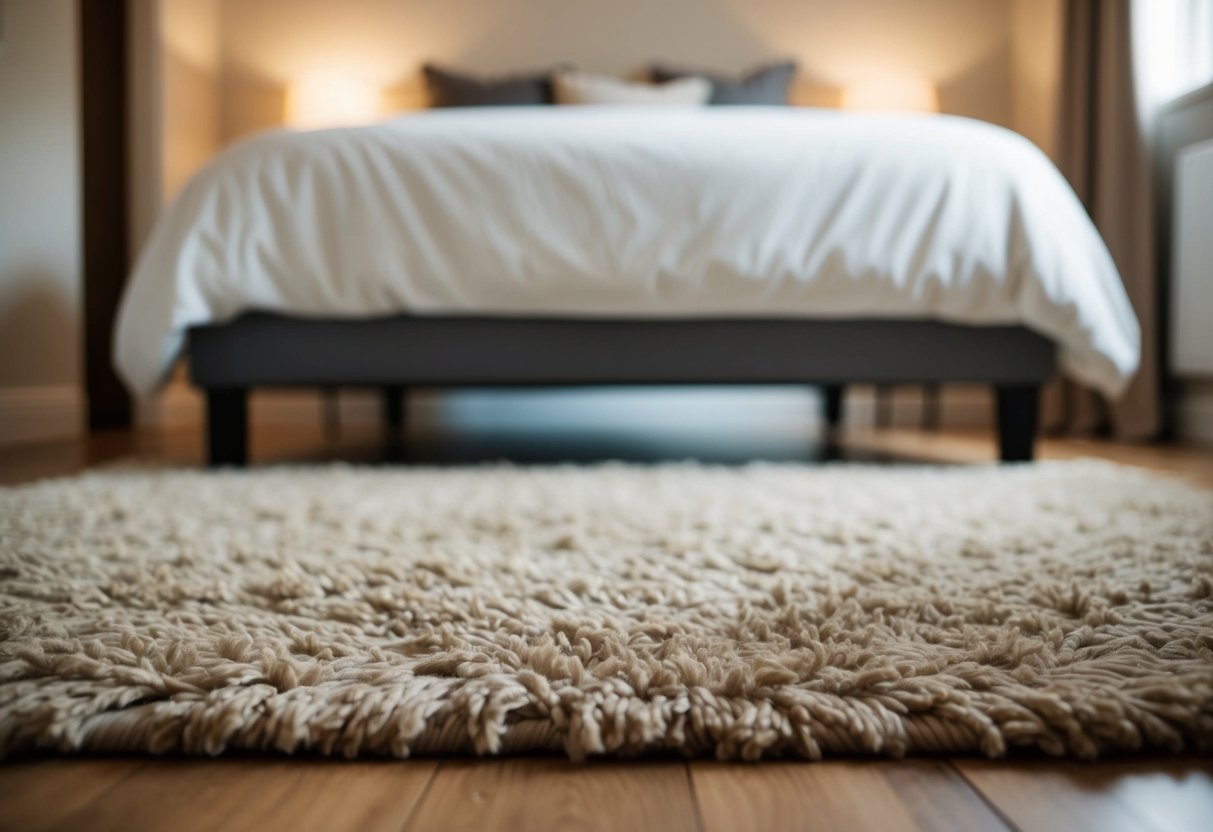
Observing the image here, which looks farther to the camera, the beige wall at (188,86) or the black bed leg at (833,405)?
the beige wall at (188,86)

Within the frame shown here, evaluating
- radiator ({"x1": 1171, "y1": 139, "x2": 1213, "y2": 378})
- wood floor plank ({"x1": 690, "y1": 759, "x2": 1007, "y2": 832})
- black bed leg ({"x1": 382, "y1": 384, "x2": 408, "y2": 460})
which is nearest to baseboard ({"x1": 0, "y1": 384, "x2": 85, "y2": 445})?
black bed leg ({"x1": 382, "y1": 384, "x2": 408, "y2": 460})

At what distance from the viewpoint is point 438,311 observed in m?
1.53

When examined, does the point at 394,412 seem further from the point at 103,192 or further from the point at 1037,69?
the point at 1037,69

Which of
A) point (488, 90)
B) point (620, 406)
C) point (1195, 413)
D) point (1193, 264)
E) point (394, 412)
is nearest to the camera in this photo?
point (1193, 264)

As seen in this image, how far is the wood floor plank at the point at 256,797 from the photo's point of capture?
15.4 inches

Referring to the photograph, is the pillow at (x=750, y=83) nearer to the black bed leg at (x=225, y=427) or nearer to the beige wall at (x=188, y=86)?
the beige wall at (x=188, y=86)

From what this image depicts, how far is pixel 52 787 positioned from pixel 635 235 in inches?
48.8

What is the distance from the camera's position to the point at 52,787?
1.39ft

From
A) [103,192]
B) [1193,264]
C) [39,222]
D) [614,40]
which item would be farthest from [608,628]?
[614,40]

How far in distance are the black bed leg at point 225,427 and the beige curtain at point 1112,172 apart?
2.14 metres

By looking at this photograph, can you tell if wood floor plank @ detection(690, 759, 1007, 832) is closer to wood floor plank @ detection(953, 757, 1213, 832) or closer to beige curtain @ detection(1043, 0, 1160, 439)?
wood floor plank @ detection(953, 757, 1213, 832)

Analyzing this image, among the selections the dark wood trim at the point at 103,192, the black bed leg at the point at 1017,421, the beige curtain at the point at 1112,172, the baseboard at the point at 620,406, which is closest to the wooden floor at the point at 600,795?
the black bed leg at the point at 1017,421

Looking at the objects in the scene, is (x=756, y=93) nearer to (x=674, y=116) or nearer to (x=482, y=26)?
(x=482, y=26)

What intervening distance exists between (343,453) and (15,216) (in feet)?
3.54
